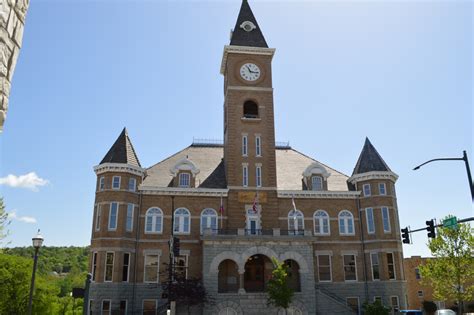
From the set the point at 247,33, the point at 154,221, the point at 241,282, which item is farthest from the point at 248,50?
the point at 241,282

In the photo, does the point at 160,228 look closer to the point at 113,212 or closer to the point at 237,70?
the point at 113,212

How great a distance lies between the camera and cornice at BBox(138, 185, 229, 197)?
3822 centimetres

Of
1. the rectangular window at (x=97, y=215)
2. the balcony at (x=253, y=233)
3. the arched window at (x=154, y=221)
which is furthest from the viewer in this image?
the arched window at (x=154, y=221)

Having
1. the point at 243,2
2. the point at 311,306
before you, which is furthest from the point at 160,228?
the point at 243,2

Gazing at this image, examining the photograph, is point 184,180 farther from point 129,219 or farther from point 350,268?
point 350,268

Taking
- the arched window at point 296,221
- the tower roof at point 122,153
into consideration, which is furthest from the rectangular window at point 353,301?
the tower roof at point 122,153

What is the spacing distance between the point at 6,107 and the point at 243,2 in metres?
49.0

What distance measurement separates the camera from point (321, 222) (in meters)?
40.5

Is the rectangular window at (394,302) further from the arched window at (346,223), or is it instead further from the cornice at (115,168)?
the cornice at (115,168)

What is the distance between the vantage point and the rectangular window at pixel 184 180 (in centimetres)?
3934

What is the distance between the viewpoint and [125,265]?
3591 cm

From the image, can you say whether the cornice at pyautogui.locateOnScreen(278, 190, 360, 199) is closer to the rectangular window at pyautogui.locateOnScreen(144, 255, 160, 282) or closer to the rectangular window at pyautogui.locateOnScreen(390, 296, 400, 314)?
the rectangular window at pyautogui.locateOnScreen(390, 296, 400, 314)

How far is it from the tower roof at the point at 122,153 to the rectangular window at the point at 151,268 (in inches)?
341

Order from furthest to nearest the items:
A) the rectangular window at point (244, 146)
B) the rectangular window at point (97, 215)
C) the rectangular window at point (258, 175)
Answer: the rectangular window at point (244, 146) < the rectangular window at point (258, 175) < the rectangular window at point (97, 215)
